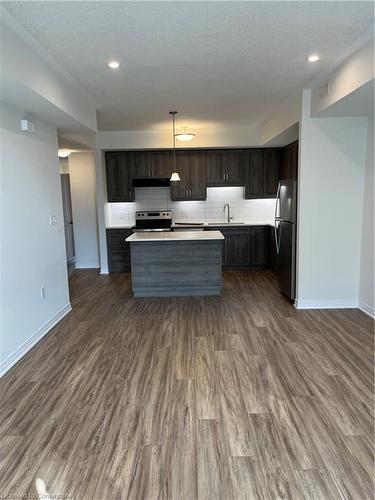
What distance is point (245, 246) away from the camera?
22.2 feet

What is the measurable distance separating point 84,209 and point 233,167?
331 cm

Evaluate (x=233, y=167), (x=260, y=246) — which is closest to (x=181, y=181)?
(x=233, y=167)

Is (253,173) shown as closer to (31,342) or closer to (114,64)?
(114,64)

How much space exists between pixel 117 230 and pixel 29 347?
11.6 ft

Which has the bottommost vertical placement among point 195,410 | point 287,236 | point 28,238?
point 195,410

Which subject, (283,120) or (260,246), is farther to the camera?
(260,246)

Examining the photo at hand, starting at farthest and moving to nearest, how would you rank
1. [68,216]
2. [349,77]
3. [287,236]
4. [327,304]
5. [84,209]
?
[68,216], [84,209], [287,236], [327,304], [349,77]

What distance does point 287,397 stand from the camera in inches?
99.1

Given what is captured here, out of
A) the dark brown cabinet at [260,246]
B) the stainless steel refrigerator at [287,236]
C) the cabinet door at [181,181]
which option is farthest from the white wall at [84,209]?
the stainless steel refrigerator at [287,236]

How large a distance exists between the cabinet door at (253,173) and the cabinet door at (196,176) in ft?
2.89

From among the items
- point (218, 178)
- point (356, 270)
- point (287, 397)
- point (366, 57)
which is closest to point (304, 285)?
point (356, 270)

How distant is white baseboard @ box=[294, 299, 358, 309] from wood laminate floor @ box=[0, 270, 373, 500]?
32 cm

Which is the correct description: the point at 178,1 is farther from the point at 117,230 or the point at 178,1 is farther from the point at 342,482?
the point at 117,230

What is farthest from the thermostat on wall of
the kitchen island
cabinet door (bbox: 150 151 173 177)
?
cabinet door (bbox: 150 151 173 177)
